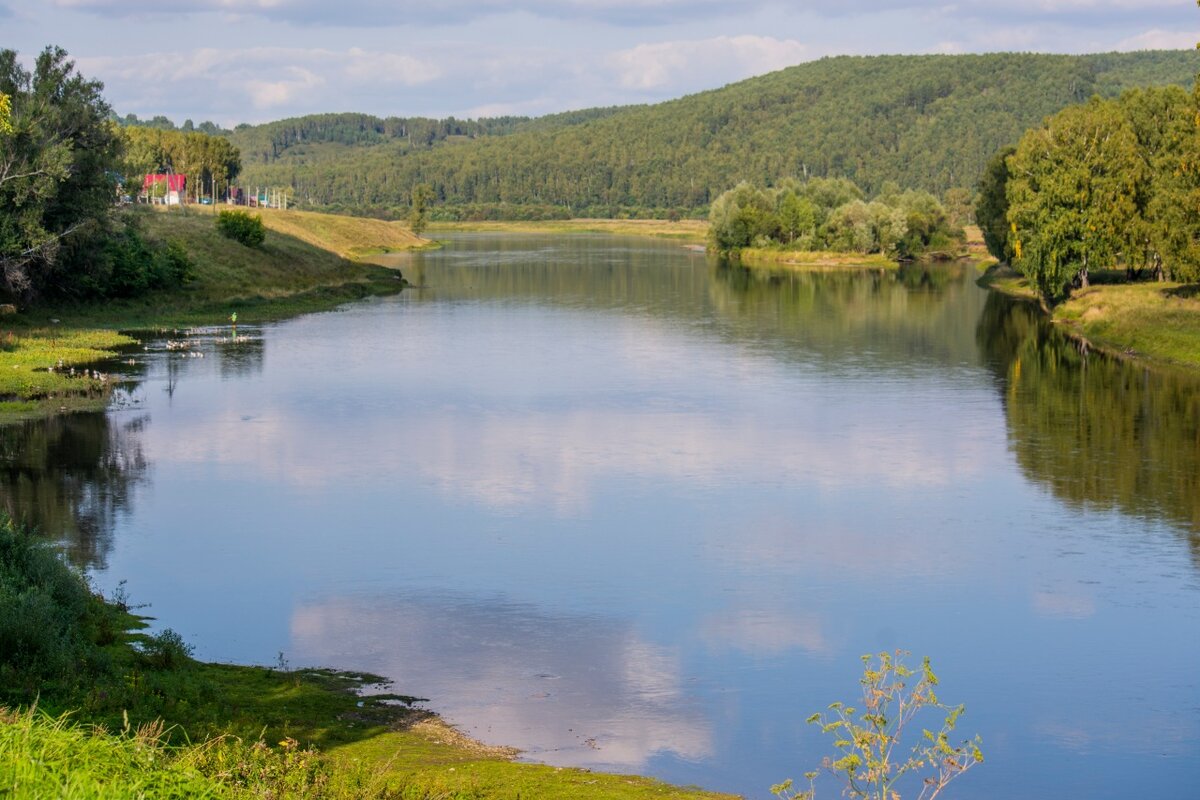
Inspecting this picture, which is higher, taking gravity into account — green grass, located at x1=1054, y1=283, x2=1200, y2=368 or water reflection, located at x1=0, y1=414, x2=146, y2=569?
green grass, located at x1=1054, y1=283, x2=1200, y2=368

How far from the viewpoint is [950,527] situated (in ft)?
100

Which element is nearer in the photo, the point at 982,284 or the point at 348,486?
the point at 348,486

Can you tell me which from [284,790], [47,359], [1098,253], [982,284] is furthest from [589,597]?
[982,284]

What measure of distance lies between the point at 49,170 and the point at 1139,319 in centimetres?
4828

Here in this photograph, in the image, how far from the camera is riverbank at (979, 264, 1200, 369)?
189 feet

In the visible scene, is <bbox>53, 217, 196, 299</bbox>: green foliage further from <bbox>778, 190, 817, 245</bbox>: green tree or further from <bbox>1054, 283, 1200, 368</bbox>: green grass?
<bbox>778, 190, 817, 245</bbox>: green tree

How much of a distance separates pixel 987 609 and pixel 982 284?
82.4m

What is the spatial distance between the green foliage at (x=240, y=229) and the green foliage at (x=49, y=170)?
86.2ft

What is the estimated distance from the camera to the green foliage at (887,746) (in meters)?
12.4

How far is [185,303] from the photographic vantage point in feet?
245

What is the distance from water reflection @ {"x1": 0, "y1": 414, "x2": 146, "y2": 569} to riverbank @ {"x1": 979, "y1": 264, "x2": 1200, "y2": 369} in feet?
132

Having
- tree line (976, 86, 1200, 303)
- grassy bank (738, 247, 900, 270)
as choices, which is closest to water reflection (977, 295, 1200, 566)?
tree line (976, 86, 1200, 303)

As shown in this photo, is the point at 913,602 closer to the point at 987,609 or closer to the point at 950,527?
the point at 987,609

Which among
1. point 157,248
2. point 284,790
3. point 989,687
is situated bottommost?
point 989,687
